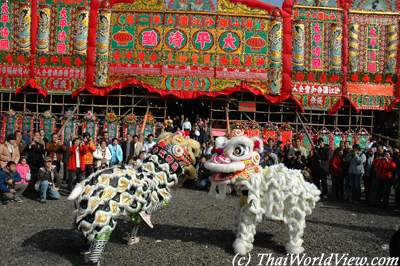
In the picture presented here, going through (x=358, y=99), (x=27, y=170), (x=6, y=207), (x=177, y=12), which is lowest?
(x=6, y=207)

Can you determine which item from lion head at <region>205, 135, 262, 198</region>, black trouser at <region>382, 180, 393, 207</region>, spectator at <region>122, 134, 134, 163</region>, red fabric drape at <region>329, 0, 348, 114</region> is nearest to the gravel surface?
black trouser at <region>382, 180, 393, 207</region>

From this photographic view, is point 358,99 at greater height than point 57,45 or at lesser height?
lesser

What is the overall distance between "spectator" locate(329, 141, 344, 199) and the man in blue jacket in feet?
24.7

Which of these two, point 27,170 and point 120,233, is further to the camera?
point 27,170

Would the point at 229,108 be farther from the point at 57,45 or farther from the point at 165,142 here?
the point at 165,142

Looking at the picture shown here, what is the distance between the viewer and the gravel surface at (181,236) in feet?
18.9

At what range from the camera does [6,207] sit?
888 cm

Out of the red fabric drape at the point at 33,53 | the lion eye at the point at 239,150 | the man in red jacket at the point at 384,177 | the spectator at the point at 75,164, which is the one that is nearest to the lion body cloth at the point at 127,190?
the lion eye at the point at 239,150

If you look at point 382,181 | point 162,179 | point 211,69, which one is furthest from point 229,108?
point 162,179

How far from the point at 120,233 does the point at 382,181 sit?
6.22m

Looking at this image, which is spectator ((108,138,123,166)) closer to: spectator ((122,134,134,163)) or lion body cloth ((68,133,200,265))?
spectator ((122,134,134,163))

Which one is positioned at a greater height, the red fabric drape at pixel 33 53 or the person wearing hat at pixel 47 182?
the red fabric drape at pixel 33 53

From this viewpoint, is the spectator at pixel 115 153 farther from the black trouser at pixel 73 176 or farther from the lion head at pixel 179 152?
the lion head at pixel 179 152

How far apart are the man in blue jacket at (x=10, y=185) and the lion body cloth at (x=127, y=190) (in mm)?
4227
